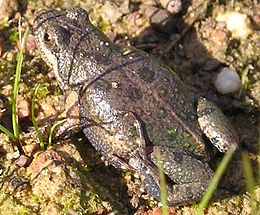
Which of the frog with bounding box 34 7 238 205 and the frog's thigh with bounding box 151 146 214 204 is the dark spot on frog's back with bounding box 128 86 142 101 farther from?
the frog's thigh with bounding box 151 146 214 204

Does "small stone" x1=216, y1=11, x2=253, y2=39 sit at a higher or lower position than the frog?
higher

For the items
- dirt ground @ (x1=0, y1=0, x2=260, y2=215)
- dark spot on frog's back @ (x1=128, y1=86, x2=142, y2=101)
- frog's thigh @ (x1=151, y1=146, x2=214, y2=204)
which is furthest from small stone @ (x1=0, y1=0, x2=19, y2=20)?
frog's thigh @ (x1=151, y1=146, x2=214, y2=204)

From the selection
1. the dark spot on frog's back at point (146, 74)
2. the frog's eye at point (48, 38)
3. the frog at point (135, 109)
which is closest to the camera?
the frog at point (135, 109)

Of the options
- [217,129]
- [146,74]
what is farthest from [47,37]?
[217,129]

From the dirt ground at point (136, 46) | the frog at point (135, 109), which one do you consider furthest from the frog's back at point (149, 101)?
the dirt ground at point (136, 46)

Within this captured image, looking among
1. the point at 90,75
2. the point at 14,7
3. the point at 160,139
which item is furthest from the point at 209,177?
the point at 14,7

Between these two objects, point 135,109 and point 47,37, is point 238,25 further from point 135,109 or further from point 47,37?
point 47,37

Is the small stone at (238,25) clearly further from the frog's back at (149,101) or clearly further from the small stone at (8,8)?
the small stone at (8,8)
